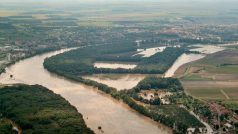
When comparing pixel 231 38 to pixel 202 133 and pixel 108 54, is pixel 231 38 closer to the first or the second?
pixel 108 54

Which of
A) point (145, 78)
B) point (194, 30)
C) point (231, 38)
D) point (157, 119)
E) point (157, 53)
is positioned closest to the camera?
point (157, 119)

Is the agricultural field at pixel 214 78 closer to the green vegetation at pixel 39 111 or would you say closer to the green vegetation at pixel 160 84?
the green vegetation at pixel 160 84

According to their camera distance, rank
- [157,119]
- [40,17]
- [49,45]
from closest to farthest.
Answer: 1. [157,119]
2. [49,45]
3. [40,17]

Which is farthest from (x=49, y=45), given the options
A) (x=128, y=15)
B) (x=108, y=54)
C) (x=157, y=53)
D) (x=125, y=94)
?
(x=128, y=15)

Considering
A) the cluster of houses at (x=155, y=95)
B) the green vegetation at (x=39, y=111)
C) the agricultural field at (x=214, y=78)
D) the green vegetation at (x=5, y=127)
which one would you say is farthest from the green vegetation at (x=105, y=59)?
the green vegetation at (x=5, y=127)

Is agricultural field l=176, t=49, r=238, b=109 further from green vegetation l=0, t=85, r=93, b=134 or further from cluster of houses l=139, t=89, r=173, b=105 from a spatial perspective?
green vegetation l=0, t=85, r=93, b=134

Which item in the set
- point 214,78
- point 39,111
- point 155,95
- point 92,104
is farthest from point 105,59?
point 39,111
